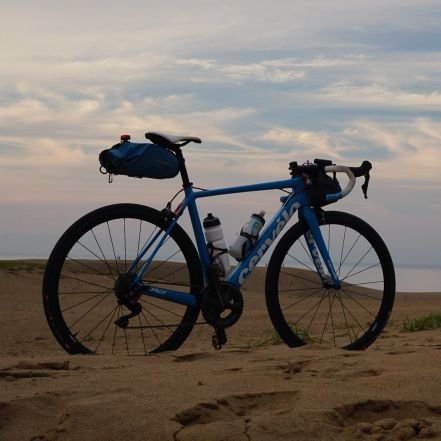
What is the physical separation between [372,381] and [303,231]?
7.26ft

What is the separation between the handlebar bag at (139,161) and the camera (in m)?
5.29

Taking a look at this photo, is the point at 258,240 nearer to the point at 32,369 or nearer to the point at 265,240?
the point at 265,240

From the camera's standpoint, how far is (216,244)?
5527mm

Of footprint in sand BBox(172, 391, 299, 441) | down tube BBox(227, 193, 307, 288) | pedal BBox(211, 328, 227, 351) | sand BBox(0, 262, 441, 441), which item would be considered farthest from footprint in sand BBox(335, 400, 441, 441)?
down tube BBox(227, 193, 307, 288)

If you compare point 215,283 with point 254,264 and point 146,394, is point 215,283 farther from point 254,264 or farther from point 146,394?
point 146,394

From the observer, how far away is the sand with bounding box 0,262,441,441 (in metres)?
3.05

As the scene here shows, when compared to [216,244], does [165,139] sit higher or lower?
higher

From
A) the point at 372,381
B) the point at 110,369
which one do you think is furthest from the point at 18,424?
the point at 372,381

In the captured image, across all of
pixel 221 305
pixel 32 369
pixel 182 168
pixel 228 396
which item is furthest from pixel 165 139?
A: pixel 228 396

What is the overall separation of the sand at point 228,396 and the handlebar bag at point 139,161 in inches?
49.8

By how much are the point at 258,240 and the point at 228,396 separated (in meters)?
2.33

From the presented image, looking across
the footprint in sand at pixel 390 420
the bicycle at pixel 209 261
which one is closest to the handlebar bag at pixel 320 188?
the bicycle at pixel 209 261

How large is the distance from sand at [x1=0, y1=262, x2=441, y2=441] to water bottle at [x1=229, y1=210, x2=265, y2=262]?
30.4 inches

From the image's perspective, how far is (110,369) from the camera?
4434 mm
